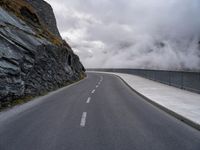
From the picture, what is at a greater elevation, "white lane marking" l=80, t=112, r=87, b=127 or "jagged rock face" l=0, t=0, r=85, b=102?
"jagged rock face" l=0, t=0, r=85, b=102

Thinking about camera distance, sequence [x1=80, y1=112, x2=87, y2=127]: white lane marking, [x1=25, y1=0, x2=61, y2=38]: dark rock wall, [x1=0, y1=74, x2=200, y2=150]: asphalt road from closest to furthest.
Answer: [x1=0, y1=74, x2=200, y2=150]: asphalt road, [x1=80, y1=112, x2=87, y2=127]: white lane marking, [x1=25, y1=0, x2=61, y2=38]: dark rock wall

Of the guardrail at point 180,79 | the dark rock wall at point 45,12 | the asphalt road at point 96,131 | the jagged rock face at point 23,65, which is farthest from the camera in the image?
the dark rock wall at point 45,12

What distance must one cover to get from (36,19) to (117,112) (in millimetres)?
21496

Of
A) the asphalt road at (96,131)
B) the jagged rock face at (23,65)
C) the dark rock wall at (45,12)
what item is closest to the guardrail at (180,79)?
the asphalt road at (96,131)

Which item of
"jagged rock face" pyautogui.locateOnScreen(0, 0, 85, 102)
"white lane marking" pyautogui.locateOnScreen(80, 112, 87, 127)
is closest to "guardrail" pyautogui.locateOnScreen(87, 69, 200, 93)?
"white lane marking" pyautogui.locateOnScreen(80, 112, 87, 127)

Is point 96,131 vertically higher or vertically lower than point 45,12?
lower

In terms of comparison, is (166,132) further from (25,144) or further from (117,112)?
(25,144)

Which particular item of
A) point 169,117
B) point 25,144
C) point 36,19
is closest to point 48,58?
point 36,19

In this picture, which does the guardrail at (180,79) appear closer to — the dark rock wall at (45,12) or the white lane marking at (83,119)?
the white lane marking at (83,119)

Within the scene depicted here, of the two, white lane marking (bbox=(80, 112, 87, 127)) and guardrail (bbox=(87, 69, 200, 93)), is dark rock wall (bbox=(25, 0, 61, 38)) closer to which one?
guardrail (bbox=(87, 69, 200, 93))

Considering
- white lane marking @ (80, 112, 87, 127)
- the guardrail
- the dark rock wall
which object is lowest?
white lane marking @ (80, 112, 87, 127)

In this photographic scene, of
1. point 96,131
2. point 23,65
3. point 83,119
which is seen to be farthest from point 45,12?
point 96,131

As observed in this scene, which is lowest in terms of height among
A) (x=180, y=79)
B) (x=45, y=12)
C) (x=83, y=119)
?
(x=83, y=119)

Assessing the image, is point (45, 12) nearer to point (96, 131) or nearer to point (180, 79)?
point (180, 79)
